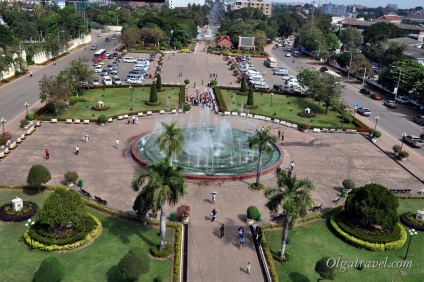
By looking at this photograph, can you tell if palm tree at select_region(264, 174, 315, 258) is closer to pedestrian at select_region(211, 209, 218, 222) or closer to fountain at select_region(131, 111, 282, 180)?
pedestrian at select_region(211, 209, 218, 222)

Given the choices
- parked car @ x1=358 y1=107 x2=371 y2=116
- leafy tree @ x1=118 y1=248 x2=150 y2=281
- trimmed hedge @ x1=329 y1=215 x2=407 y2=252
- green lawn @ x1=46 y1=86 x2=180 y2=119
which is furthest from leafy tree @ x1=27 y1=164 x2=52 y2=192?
parked car @ x1=358 y1=107 x2=371 y2=116

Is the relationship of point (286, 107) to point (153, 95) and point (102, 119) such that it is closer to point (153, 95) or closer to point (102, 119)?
point (153, 95)

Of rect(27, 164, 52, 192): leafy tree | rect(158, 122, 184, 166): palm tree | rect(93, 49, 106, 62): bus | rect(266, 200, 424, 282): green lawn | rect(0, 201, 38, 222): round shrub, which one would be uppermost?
rect(158, 122, 184, 166): palm tree

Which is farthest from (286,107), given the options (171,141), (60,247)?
(60,247)

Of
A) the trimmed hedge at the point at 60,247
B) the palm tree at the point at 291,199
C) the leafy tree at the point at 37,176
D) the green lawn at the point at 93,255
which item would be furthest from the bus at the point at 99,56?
the palm tree at the point at 291,199

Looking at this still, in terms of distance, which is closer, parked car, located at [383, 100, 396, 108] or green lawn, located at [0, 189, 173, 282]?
green lawn, located at [0, 189, 173, 282]

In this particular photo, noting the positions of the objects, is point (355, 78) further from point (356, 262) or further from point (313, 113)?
point (356, 262)

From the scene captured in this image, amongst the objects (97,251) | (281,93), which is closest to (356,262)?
(97,251)

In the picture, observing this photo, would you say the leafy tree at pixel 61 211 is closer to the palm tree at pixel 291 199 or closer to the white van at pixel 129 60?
the palm tree at pixel 291 199
